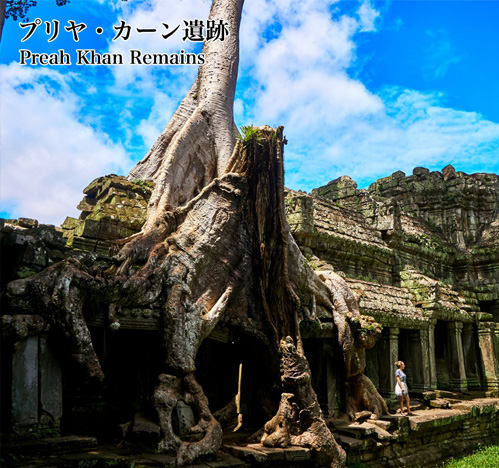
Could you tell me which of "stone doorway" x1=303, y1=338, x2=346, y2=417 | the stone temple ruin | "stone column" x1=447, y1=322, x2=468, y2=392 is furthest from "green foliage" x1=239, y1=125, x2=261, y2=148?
"stone column" x1=447, y1=322, x2=468, y2=392

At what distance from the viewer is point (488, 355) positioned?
1378cm

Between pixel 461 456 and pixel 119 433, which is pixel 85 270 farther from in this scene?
pixel 461 456

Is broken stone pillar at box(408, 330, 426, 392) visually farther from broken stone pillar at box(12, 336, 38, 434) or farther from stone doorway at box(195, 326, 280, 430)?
broken stone pillar at box(12, 336, 38, 434)

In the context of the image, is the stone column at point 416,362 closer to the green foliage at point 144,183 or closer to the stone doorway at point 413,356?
the stone doorway at point 413,356

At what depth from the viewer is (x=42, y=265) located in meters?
6.20

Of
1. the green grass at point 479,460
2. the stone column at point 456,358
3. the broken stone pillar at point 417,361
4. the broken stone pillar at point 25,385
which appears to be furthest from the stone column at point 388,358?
the broken stone pillar at point 25,385

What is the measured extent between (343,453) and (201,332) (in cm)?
271

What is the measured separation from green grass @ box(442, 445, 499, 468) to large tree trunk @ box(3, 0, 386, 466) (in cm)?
186

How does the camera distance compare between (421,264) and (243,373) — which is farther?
(421,264)

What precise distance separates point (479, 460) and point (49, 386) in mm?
8132

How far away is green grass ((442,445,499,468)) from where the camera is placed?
961cm

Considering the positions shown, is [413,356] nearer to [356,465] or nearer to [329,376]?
[329,376]

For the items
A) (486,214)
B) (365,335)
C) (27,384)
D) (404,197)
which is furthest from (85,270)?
(486,214)

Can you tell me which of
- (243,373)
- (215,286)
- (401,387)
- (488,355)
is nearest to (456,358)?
(488,355)
